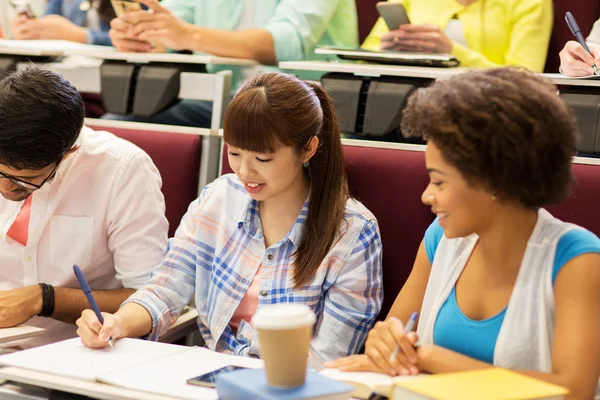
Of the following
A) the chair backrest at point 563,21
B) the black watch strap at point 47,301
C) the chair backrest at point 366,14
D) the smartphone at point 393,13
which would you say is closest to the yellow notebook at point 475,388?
the black watch strap at point 47,301

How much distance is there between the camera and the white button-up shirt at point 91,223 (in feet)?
6.23

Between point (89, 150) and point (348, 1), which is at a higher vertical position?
point (348, 1)

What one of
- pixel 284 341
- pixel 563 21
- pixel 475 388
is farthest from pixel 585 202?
pixel 563 21

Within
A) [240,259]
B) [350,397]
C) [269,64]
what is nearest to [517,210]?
[350,397]

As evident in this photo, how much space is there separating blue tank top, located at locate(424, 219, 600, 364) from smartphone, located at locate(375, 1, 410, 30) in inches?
43.2

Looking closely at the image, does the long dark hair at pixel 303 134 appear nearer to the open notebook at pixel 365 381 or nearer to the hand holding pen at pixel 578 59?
the open notebook at pixel 365 381

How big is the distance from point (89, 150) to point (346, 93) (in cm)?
62

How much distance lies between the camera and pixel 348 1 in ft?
8.77

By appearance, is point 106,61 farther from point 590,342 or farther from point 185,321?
point 590,342

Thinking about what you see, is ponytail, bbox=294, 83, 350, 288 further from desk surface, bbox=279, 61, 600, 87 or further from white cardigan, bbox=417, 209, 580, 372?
white cardigan, bbox=417, 209, 580, 372

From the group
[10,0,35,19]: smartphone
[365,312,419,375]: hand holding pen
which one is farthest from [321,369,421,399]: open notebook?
[10,0,35,19]: smartphone

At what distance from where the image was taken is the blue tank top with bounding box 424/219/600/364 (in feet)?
4.22

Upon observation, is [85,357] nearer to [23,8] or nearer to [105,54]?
[105,54]

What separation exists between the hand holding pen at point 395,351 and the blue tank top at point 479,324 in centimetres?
Answer: 8
